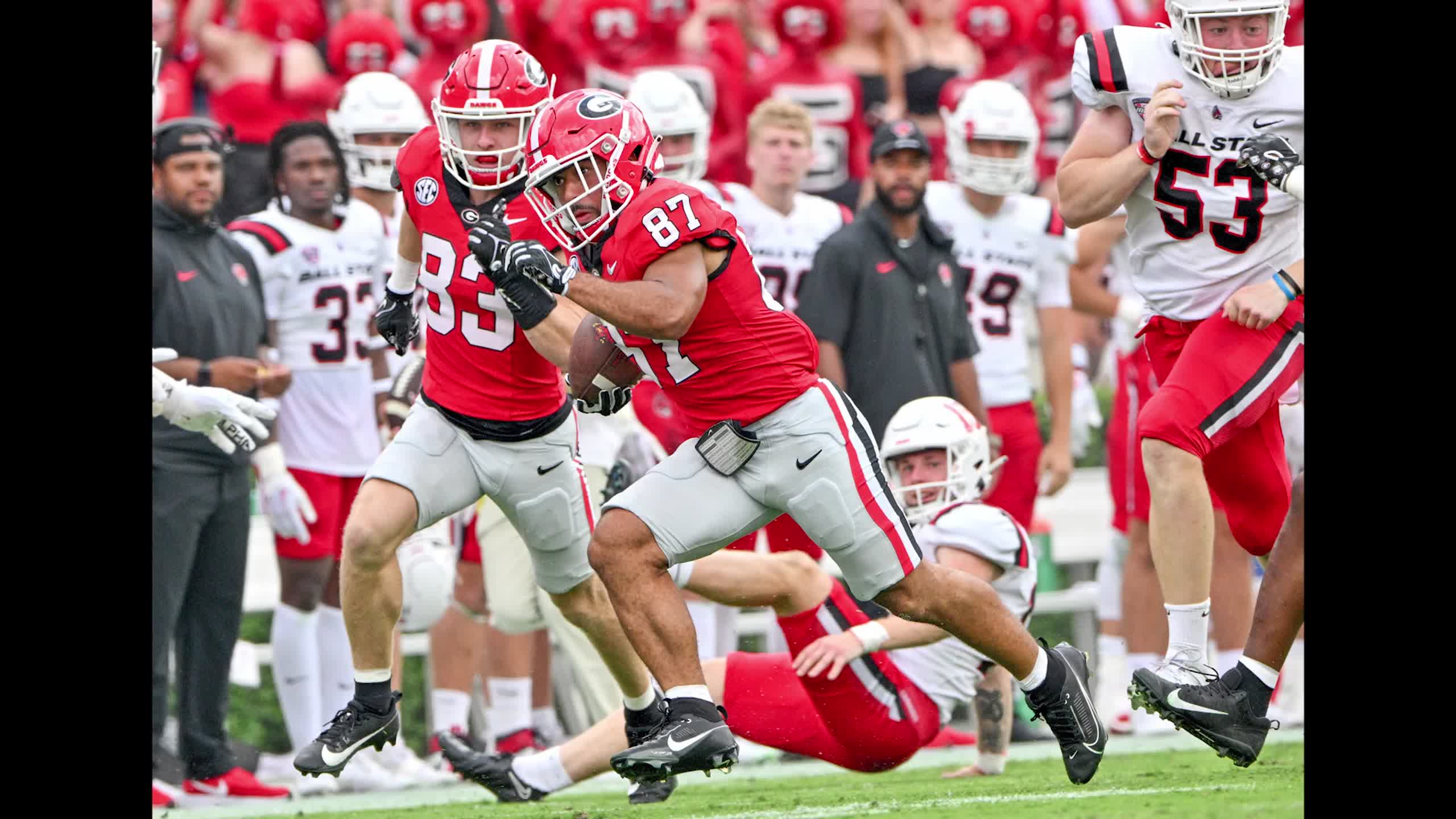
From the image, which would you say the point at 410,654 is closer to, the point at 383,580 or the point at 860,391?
the point at 860,391

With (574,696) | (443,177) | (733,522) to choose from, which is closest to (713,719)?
(733,522)

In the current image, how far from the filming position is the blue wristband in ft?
18.4

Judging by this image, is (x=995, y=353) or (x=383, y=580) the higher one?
(x=995, y=353)

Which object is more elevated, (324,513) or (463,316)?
(463,316)

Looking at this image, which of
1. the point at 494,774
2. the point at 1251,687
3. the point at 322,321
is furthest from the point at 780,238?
the point at 1251,687

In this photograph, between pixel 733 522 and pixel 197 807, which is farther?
pixel 197 807

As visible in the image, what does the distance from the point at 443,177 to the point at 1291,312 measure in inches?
89.4

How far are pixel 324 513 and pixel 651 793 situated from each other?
1902mm

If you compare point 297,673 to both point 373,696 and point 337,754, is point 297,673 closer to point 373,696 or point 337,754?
point 373,696

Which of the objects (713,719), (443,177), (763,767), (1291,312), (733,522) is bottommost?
(763,767)

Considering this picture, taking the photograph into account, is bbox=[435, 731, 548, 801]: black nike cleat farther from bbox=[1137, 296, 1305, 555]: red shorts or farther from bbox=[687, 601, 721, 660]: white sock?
bbox=[1137, 296, 1305, 555]: red shorts

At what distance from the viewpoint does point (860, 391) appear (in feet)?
25.8

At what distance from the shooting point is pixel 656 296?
5.18 m

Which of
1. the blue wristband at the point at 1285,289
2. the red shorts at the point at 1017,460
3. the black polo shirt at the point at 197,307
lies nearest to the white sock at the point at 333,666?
the black polo shirt at the point at 197,307
